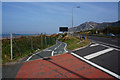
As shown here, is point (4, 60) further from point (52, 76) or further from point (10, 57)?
point (52, 76)

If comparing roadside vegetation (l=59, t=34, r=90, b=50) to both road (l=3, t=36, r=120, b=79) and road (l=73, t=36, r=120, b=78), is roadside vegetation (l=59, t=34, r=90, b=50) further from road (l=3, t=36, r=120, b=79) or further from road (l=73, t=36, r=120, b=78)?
road (l=3, t=36, r=120, b=79)

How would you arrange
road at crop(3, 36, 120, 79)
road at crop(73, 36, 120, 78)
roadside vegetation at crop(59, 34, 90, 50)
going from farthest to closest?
roadside vegetation at crop(59, 34, 90, 50) → road at crop(73, 36, 120, 78) → road at crop(3, 36, 120, 79)

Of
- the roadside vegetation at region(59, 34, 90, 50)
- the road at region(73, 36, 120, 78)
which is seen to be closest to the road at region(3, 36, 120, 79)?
the road at region(73, 36, 120, 78)

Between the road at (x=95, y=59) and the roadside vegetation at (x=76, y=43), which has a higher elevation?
the roadside vegetation at (x=76, y=43)

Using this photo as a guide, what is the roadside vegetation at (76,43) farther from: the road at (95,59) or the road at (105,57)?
the road at (95,59)

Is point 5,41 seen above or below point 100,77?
above

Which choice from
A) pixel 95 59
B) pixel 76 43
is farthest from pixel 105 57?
pixel 76 43

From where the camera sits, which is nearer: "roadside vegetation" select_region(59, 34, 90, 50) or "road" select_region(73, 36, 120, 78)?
"road" select_region(73, 36, 120, 78)

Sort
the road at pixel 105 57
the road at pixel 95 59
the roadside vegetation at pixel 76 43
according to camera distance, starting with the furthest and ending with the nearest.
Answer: the roadside vegetation at pixel 76 43 → the road at pixel 105 57 → the road at pixel 95 59

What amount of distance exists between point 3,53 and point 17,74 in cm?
375

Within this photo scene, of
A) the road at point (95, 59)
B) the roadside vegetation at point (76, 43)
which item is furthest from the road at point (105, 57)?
the roadside vegetation at point (76, 43)

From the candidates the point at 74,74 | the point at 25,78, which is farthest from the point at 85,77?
the point at 25,78

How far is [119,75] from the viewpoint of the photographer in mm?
4391

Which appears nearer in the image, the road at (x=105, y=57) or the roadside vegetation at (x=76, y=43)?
the road at (x=105, y=57)
